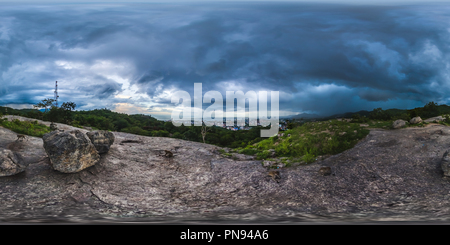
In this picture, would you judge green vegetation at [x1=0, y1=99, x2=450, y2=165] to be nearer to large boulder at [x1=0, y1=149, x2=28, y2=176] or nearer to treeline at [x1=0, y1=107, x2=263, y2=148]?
treeline at [x1=0, y1=107, x2=263, y2=148]

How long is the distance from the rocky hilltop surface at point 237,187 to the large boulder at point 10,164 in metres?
0.26

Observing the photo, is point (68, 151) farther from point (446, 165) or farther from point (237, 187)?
point (446, 165)

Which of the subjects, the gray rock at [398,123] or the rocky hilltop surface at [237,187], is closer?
the rocky hilltop surface at [237,187]

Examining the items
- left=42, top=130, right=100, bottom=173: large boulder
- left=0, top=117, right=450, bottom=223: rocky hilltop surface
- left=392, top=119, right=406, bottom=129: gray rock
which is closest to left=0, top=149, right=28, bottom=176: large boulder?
left=0, top=117, right=450, bottom=223: rocky hilltop surface

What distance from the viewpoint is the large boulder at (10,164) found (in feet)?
29.7

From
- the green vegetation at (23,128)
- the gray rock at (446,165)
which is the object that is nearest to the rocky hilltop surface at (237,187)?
the gray rock at (446,165)

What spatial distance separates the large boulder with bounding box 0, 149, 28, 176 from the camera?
29.7 ft

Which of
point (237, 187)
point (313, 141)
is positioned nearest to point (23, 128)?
point (237, 187)

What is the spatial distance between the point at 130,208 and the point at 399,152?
13403mm

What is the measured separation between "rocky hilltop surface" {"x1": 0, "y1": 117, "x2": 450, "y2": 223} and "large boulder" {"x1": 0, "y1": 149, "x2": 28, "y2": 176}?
0.26 metres

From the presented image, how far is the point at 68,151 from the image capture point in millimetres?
10523

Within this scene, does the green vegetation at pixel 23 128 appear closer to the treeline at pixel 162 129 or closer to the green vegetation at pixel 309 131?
the green vegetation at pixel 309 131

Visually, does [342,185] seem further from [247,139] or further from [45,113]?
[45,113]

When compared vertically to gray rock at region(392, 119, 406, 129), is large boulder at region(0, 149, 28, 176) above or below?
below
